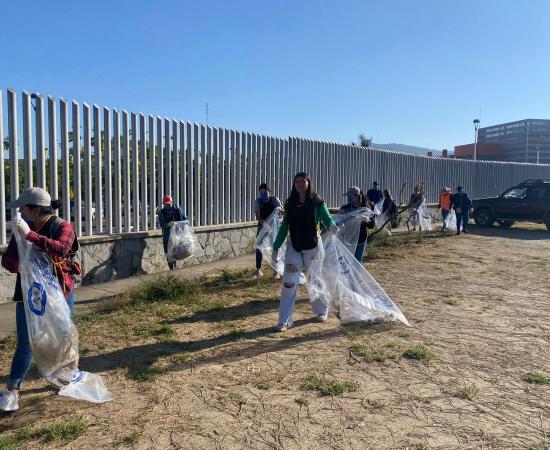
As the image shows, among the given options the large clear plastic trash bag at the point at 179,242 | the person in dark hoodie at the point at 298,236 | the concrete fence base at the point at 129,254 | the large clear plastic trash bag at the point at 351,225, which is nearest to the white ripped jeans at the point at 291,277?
the person in dark hoodie at the point at 298,236

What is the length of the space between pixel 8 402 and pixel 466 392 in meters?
3.42

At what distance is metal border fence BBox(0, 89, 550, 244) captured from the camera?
7.37 metres

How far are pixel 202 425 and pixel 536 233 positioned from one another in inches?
653

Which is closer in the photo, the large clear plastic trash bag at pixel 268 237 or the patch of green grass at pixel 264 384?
the patch of green grass at pixel 264 384

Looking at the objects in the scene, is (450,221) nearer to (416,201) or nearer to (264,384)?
(416,201)

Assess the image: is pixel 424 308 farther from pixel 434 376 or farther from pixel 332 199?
pixel 332 199

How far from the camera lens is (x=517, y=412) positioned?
3725 millimetres

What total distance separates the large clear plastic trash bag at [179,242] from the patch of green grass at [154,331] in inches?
116

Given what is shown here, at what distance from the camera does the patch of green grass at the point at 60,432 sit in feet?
10.8

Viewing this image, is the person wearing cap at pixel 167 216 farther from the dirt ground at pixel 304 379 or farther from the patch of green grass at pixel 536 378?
the patch of green grass at pixel 536 378

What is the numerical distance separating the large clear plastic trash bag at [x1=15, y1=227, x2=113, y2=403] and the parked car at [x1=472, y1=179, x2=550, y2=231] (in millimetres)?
17646

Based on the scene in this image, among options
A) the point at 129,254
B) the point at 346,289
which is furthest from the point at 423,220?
the point at 346,289

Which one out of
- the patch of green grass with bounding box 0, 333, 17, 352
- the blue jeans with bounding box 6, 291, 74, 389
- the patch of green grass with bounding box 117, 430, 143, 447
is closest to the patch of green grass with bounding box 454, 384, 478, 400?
the patch of green grass with bounding box 117, 430, 143, 447

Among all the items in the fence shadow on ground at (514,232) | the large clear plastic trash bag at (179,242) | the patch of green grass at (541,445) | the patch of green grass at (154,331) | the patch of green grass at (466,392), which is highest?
the large clear plastic trash bag at (179,242)
